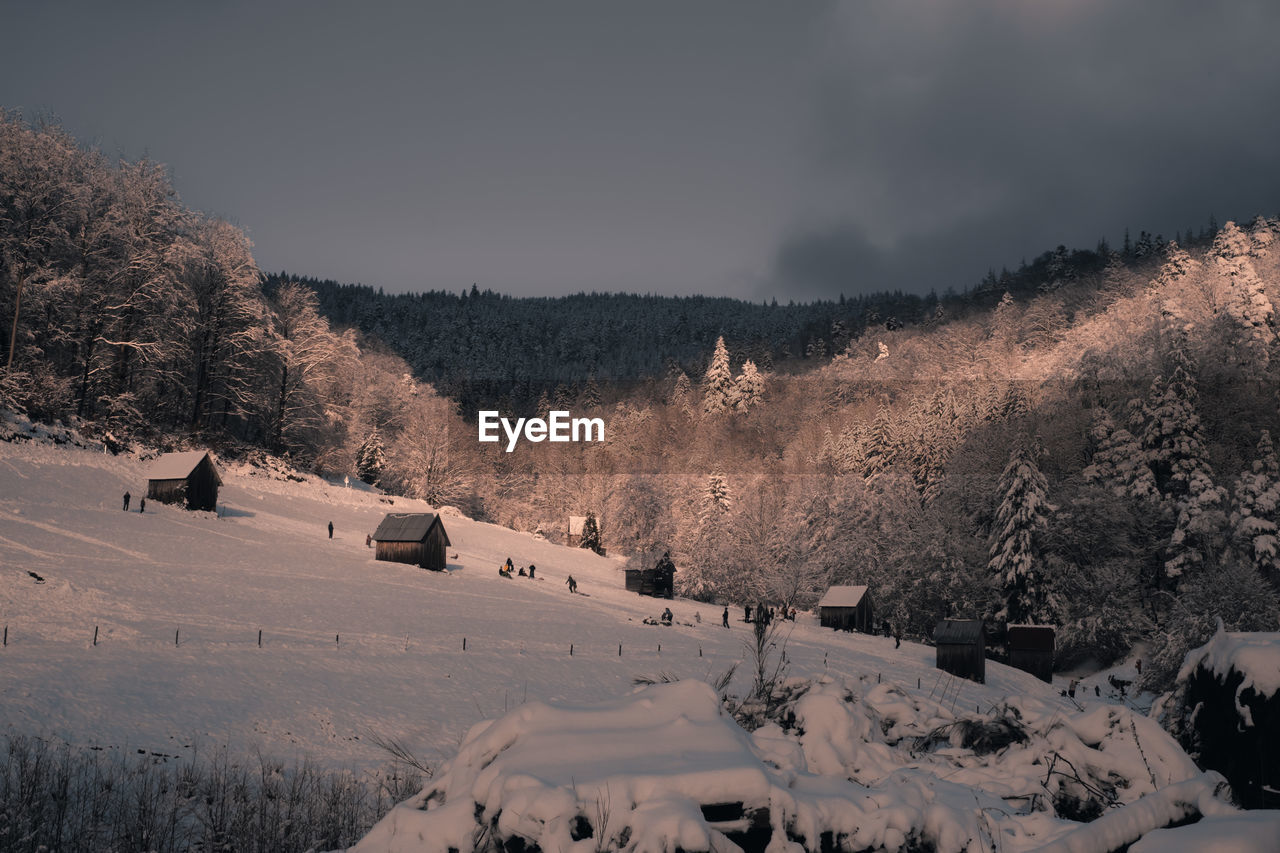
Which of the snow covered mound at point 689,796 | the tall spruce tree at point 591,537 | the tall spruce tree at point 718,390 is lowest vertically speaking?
the tall spruce tree at point 591,537

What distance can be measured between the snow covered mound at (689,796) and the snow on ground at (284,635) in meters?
5.46

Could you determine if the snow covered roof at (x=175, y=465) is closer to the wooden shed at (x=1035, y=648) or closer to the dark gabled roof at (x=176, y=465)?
the dark gabled roof at (x=176, y=465)

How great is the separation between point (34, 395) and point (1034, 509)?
72002 millimetres

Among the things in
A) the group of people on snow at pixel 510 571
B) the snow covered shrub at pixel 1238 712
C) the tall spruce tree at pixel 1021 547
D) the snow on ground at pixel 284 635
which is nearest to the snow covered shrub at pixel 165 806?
the snow on ground at pixel 284 635

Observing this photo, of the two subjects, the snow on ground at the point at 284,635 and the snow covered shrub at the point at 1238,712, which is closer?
the snow covered shrub at the point at 1238,712

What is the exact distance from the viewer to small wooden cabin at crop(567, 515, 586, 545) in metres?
103

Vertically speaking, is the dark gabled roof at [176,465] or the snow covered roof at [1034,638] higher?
the dark gabled roof at [176,465]

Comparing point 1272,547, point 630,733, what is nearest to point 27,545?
point 630,733

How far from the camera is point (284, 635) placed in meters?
34.6

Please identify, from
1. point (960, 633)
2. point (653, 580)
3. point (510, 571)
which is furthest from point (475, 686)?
point (653, 580)

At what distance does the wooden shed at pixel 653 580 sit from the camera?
69562 mm

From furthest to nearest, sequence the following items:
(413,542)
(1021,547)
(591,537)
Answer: (591,537), (1021,547), (413,542)

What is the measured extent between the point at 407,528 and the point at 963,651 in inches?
1421

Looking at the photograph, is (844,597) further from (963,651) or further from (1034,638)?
(963,651)
